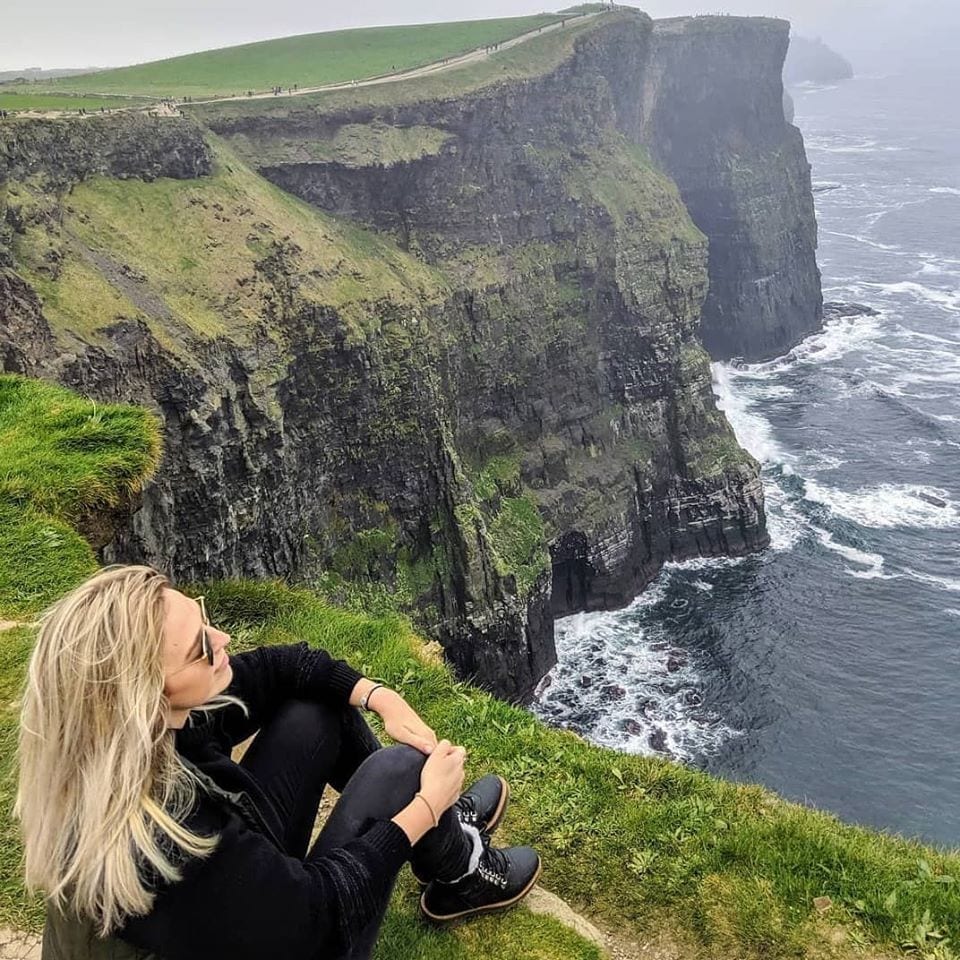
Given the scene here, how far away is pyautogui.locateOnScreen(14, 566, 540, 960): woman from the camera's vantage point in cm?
386

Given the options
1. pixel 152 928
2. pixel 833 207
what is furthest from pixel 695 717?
pixel 833 207

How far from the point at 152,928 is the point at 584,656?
2004 inches

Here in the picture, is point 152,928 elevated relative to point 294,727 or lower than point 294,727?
elevated

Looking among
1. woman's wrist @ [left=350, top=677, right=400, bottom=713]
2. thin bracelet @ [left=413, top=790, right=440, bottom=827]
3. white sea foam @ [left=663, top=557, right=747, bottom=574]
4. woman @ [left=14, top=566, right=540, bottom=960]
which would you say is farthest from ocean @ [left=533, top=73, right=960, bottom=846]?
woman @ [left=14, top=566, right=540, bottom=960]

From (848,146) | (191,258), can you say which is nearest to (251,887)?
(191,258)

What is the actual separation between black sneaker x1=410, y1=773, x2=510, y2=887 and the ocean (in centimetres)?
1421

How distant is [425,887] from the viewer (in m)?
7.02

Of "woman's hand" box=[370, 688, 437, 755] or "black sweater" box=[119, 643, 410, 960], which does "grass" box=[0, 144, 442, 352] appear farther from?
"black sweater" box=[119, 643, 410, 960]

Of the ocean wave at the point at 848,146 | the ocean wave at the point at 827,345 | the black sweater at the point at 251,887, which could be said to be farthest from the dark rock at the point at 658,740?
the ocean wave at the point at 848,146

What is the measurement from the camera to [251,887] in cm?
421

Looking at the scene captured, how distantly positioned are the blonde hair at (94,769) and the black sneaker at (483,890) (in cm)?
336

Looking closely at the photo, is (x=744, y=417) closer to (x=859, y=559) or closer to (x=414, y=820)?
(x=859, y=559)

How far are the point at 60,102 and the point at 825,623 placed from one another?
54.2 metres

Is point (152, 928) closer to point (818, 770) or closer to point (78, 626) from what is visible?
point (78, 626)
